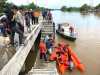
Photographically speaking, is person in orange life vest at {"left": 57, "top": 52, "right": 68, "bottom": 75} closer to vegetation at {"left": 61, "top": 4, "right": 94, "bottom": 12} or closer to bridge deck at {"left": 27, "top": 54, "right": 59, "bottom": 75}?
bridge deck at {"left": 27, "top": 54, "right": 59, "bottom": 75}

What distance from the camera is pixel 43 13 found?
3616cm

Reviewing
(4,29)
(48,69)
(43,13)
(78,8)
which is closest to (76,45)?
(43,13)

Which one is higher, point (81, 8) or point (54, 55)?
point (81, 8)

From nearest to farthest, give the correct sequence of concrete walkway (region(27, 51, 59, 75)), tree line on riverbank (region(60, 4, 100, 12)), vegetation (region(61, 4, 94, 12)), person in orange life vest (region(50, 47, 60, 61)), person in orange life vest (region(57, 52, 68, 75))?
concrete walkway (region(27, 51, 59, 75)), person in orange life vest (region(50, 47, 60, 61)), person in orange life vest (region(57, 52, 68, 75)), tree line on riverbank (region(60, 4, 100, 12)), vegetation (region(61, 4, 94, 12))

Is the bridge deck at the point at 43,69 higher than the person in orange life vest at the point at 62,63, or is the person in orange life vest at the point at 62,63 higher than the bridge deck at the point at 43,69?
the bridge deck at the point at 43,69

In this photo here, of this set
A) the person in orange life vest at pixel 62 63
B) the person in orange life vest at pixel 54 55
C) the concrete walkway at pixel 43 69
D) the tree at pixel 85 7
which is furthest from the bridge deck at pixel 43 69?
the tree at pixel 85 7

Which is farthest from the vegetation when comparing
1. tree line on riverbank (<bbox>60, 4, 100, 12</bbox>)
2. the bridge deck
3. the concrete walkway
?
the bridge deck

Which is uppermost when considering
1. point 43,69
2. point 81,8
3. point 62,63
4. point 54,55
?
point 81,8

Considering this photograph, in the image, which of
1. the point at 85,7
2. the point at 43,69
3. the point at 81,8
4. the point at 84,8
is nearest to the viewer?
the point at 43,69

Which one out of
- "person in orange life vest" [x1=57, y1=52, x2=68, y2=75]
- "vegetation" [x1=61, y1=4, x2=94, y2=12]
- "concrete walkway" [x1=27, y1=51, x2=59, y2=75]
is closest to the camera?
"concrete walkway" [x1=27, y1=51, x2=59, y2=75]

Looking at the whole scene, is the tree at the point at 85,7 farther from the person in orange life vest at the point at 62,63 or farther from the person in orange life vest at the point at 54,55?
the person in orange life vest at the point at 62,63

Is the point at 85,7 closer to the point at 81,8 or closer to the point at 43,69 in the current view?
the point at 81,8

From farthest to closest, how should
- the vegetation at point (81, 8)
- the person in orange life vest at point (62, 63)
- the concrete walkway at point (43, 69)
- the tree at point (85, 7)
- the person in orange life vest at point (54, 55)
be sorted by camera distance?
the vegetation at point (81, 8)
the tree at point (85, 7)
the person in orange life vest at point (62, 63)
the person in orange life vest at point (54, 55)
the concrete walkway at point (43, 69)

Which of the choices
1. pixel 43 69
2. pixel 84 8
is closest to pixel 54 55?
pixel 43 69
